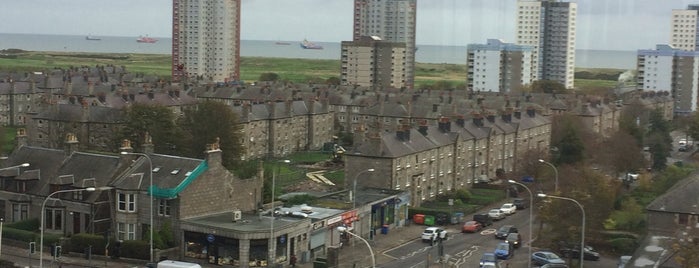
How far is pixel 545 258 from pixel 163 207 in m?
15.2

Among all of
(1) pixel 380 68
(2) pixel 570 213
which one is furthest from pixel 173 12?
(2) pixel 570 213

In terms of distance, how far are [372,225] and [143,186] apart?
1120 cm

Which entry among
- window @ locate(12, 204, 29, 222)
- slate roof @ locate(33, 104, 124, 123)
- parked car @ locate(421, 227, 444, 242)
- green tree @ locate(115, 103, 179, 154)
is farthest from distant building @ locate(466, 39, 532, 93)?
window @ locate(12, 204, 29, 222)

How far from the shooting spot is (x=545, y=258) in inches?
1427

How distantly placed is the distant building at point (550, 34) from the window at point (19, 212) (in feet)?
369

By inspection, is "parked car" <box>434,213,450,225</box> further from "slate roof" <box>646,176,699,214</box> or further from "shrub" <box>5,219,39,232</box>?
"shrub" <box>5,219,39,232</box>

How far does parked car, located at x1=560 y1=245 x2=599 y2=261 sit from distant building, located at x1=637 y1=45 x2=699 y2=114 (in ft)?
285

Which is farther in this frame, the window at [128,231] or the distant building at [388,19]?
the distant building at [388,19]

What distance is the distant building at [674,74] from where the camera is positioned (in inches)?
4717

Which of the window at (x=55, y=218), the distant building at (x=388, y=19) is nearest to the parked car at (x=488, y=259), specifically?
the window at (x=55, y=218)

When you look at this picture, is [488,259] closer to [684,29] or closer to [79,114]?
[79,114]

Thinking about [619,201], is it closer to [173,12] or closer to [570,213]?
[570,213]

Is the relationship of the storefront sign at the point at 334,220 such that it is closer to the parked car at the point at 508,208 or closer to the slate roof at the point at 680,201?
the parked car at the point at 508,208

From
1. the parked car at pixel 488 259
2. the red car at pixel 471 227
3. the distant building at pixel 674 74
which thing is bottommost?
the red car at pixel 471 227
